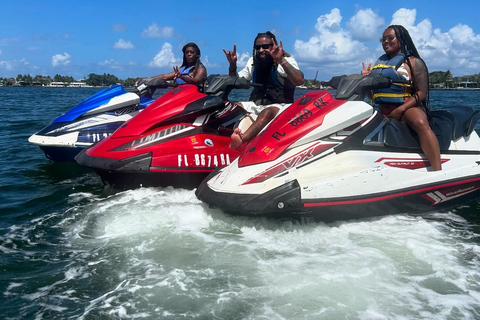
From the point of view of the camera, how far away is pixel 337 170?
3494 mm

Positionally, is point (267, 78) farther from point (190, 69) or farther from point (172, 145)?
point (190, 69)

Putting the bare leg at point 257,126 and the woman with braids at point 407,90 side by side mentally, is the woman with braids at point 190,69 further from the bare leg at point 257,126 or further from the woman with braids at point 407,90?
the woman with braids at point 407,90

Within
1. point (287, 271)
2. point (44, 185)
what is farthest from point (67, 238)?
point (44, 185)

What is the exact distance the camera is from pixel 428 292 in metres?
2.56

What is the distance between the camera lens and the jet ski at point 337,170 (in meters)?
3.37

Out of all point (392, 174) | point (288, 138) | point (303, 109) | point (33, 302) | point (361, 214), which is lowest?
point (33, 302)

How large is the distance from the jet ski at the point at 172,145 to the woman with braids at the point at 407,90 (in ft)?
5.05

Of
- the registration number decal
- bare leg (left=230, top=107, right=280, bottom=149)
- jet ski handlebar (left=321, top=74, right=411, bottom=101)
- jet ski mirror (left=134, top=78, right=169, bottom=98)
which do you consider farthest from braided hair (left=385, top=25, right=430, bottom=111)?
jet ski mirror (left=134, top=78, right=169, bottom=98)

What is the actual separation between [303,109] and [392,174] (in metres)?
0.95

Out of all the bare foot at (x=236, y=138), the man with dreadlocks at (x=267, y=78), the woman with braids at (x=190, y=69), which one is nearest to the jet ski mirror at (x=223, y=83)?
the man with dreadlocks at (x=267, y=78)

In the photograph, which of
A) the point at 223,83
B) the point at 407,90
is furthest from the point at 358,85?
the point at 223,83

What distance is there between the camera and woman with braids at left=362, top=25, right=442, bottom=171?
150 inches

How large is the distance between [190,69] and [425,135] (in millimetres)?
3664

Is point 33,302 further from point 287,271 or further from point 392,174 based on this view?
point 392,174
